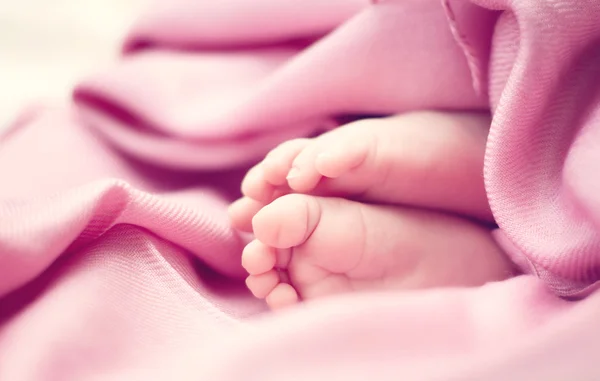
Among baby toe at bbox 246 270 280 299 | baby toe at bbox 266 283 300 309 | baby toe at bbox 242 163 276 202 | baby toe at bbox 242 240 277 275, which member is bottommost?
baby toe at bbox 266 283 300 309

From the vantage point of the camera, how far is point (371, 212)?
1.39 feet

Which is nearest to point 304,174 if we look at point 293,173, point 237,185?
point 293,173

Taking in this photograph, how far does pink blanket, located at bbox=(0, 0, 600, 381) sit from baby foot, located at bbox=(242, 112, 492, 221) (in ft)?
0.12

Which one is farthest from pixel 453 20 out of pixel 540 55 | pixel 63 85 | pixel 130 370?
pixel 63 85

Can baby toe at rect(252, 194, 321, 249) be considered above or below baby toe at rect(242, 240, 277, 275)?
above

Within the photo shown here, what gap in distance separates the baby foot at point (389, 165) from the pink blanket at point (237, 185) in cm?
4

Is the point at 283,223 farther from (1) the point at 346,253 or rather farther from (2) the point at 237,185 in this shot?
(2) the point at 237,185

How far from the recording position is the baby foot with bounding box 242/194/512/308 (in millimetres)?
391

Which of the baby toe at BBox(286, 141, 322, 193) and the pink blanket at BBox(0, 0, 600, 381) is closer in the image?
the pink blanket at BBox(0, 0, 600, 381)

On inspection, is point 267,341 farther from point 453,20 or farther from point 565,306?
point 453,20

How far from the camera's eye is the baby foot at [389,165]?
416 millimetres

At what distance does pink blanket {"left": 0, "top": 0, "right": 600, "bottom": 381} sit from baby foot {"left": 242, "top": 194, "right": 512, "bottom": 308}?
32 mm

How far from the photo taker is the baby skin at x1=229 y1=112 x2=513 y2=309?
0.40 m

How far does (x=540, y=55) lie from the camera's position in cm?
37
